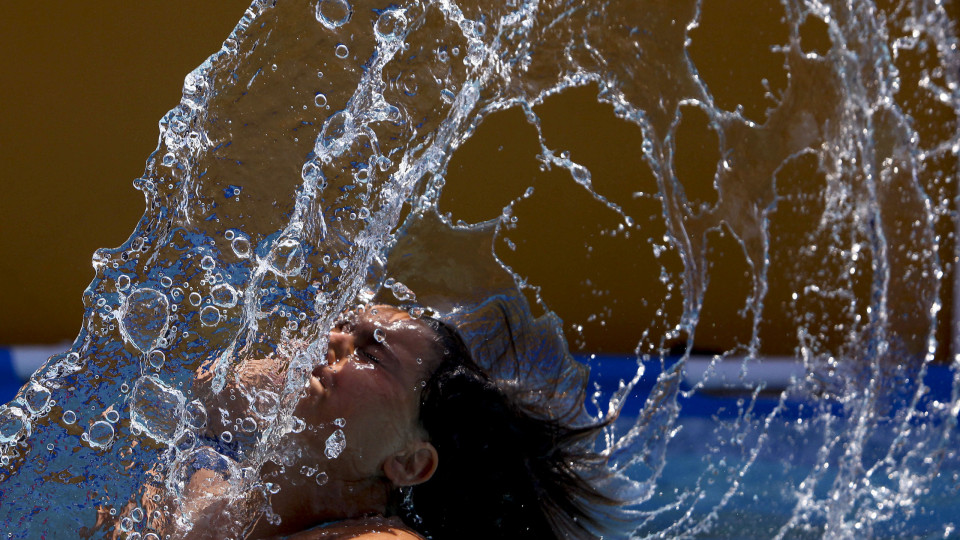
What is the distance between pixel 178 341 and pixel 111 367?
0.33 feet

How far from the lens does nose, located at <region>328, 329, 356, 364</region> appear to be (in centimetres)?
148

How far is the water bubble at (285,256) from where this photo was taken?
1479 mm

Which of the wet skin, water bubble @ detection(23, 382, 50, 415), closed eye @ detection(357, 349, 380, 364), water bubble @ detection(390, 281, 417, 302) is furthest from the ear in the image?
water bubble @ detection(23, 382, 50, 415)

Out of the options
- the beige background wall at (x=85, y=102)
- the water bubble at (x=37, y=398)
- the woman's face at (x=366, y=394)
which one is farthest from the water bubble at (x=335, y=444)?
the beige background wall at (x=85, y=102)

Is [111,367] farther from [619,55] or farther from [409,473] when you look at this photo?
[619,55]

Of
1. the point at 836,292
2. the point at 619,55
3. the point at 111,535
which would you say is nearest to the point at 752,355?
the point at 836,292

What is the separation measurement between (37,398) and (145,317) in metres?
0.18

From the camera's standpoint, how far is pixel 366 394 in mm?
1447

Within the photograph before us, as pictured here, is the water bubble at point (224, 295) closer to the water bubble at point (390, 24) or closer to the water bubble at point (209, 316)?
the water bubble at point (209, 316)

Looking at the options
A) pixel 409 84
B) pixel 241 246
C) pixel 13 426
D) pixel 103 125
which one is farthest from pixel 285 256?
pixel 103 125

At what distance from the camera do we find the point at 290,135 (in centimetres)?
150

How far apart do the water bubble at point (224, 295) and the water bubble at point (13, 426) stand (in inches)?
12.0

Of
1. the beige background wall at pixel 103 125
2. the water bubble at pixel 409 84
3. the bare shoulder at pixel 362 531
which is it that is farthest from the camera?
the beige background wall at pixel 103 125

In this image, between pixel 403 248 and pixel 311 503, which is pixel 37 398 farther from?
pixel 403 248
